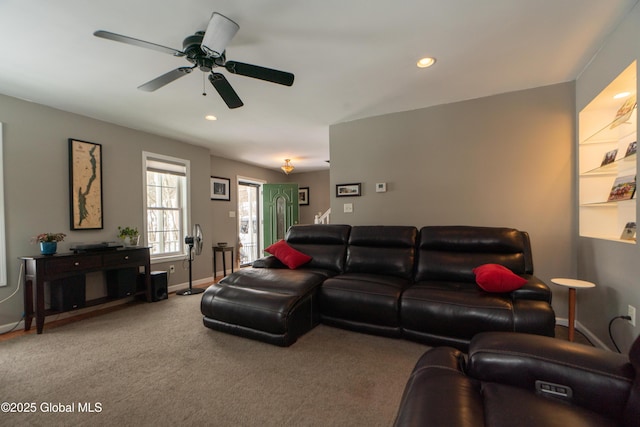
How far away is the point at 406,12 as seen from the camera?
177 cm

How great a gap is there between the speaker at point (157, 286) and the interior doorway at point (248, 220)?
244 cm

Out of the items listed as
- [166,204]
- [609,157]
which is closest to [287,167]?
[166,204]

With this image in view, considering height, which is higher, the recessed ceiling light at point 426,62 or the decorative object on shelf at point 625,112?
the recessed ceiling light at point 426,62

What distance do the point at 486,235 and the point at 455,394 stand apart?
211 centimetres

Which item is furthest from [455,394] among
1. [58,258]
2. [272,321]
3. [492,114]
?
[58,258]

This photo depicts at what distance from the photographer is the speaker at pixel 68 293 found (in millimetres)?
2920

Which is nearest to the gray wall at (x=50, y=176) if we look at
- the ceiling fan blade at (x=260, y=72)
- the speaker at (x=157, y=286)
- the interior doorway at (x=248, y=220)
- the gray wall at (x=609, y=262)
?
the speaker at (x=157, y=286)

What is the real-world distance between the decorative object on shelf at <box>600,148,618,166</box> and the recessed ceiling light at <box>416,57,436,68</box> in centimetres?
171

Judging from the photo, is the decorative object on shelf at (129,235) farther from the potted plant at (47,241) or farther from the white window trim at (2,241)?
the white window trim at (2,241)

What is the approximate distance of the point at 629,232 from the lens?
2123mm

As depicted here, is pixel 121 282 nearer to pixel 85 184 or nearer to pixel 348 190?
pixel 85 184

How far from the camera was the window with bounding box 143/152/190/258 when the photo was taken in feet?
13.7

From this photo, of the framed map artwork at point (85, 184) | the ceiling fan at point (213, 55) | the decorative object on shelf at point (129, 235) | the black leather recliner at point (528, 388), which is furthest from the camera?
the decorative object on shelf at point (129, 235)

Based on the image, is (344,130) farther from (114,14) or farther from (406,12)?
(114,14)
